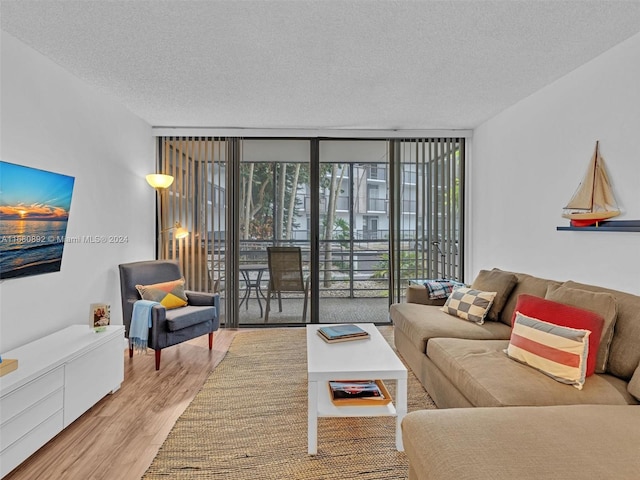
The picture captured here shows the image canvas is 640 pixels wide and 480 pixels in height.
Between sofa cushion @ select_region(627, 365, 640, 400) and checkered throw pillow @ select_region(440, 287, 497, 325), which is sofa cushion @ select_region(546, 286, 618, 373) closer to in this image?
sofa cushion @ select_region(627, 365, 640, 400)

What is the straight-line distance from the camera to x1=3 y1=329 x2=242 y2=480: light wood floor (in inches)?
74.1

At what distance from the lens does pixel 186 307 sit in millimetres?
3641

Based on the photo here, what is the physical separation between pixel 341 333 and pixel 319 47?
1.98m

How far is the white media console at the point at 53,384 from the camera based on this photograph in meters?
1.80

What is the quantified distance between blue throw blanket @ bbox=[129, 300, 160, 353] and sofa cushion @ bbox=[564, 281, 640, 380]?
328cm

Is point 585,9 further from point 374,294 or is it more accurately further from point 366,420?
point 374,294

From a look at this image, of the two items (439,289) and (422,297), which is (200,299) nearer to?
(422,297)

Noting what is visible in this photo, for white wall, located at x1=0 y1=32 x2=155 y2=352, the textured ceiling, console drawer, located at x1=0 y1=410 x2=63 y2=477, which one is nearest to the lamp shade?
white wall, located at x1=0 y1=32 x2=155 y2=352

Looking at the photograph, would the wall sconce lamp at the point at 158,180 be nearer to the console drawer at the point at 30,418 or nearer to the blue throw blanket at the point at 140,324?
the blue throw blanket at the point at 140,324

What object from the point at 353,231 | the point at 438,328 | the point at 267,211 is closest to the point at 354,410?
the point at 438,328

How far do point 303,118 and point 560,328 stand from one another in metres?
3.07

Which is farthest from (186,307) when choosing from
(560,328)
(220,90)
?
(560,328)

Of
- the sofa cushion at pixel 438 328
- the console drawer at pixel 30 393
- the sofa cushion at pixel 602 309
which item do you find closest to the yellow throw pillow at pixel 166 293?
the console drawer at pixel 30 393

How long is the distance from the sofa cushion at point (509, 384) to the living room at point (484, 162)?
2.78 ft
